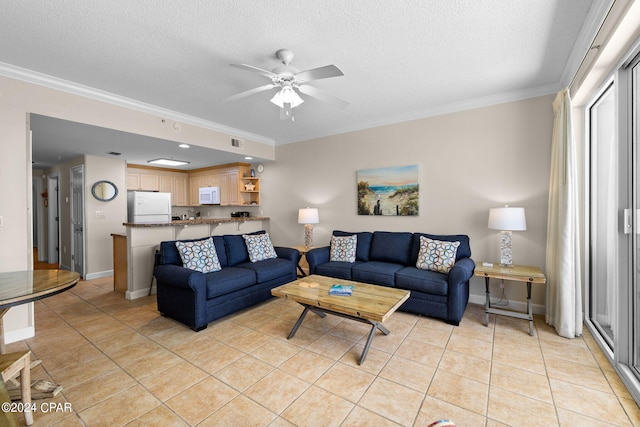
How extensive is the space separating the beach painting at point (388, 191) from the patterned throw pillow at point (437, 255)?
729 mm

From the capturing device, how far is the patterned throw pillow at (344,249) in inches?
163

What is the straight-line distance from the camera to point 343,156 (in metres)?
4.88

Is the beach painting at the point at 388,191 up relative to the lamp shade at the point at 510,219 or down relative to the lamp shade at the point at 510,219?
up

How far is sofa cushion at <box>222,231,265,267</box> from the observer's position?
13.0 feet

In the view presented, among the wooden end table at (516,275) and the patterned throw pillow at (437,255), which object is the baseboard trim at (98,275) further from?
the wooden end table at (516,275)

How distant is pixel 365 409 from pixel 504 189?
3.11 meters

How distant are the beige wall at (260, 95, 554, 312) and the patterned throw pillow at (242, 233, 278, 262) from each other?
119 centimetres

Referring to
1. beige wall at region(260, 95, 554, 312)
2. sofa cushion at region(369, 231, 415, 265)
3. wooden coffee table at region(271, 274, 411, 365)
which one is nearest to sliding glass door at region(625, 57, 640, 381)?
beige wall at region(260, 95, 554, 312)

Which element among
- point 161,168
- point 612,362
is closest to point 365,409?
point 612,362

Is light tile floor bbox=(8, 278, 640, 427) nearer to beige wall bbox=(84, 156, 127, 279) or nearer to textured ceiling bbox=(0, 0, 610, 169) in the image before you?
beige wall bbox=(84, 156, 127, 279)

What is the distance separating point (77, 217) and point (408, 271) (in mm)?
6110

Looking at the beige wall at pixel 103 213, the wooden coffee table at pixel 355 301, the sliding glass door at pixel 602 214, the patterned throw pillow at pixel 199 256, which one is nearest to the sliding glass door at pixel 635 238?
the sliding glass door at pixel 602 214

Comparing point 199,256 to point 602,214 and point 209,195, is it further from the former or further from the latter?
point 602,214

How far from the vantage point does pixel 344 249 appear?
4180mm
